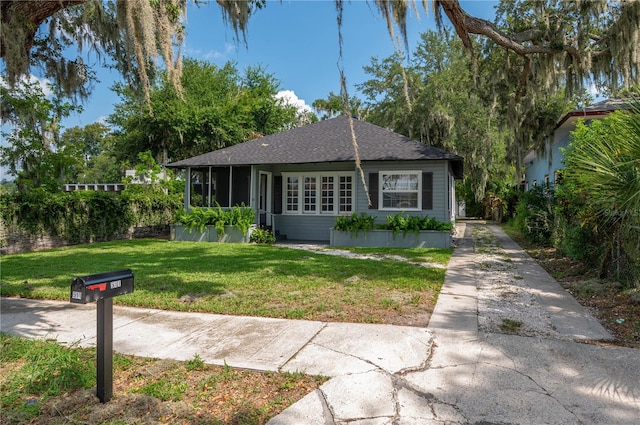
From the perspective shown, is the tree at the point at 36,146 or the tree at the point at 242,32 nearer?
the tree at the point at 242,32

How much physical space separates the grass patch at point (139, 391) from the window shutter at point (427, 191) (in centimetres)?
1058

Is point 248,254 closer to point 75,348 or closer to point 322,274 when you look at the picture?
point 322,274

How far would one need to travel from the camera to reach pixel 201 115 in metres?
23.7

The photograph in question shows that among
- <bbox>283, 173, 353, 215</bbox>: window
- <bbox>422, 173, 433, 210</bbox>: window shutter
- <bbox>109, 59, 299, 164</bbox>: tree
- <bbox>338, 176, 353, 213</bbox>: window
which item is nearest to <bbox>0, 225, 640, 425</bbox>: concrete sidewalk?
<bbox>422, 173, 433, 210</bbox>: window shutter

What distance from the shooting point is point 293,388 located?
3000 mm

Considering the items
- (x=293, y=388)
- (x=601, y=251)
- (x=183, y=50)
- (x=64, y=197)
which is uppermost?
(x=183, y=50)

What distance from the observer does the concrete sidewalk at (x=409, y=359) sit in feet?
8.73

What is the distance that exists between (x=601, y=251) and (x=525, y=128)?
25.1ft

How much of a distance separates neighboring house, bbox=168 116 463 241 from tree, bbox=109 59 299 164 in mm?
7773

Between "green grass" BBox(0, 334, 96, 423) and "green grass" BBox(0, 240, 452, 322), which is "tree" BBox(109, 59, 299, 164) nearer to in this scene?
"green grass" BBox(0, 240, 452, 322)

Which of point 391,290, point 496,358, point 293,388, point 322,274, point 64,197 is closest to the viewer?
point 293,388

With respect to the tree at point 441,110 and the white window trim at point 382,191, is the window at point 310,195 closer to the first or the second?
the white window trim at point 382,191

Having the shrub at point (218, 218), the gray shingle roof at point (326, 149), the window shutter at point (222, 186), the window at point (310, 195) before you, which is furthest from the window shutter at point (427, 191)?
the window shutter at point (222, 186)

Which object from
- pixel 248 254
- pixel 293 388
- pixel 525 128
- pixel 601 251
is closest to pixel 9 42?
pixel 293 388
